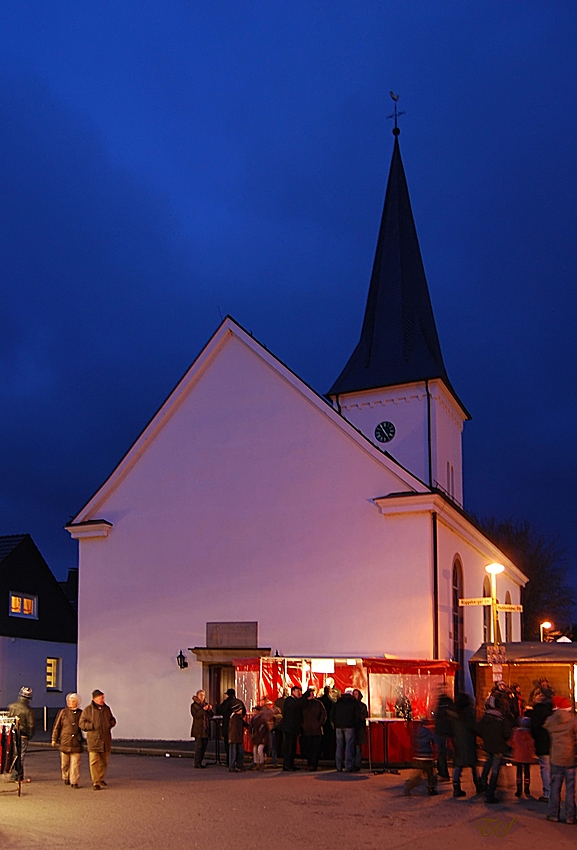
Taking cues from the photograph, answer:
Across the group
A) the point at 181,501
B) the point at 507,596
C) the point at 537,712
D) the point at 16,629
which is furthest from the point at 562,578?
the point at 537,712

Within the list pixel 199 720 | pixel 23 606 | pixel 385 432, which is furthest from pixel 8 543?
pixel 199 720

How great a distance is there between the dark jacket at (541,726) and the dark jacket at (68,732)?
6977 millimetres

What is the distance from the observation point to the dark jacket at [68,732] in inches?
579

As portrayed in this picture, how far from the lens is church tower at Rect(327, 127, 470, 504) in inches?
1257

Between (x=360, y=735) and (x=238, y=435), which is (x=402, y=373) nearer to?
(x=238, y=435)

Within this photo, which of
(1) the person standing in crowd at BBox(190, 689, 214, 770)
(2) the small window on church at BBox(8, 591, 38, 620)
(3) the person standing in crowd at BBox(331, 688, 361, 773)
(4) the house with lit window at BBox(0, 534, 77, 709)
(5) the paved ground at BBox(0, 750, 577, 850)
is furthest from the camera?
(2) the small window on church at BBox(8, 591, 38, 620)

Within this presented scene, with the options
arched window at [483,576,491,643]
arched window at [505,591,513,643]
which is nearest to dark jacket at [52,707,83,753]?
arched window at [483,576,491,643]

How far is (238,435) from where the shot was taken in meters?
23.9

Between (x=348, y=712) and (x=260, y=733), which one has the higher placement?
(x=348, y=712)

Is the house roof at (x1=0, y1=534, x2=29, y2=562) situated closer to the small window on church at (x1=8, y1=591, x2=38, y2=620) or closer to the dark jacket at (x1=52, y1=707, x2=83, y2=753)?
the small window on church at (x1=8, y1=591, x2=38, y2=620)

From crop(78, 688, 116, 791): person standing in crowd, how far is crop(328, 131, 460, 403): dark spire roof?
19.4 meters

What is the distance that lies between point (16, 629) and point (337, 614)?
19.6 meters

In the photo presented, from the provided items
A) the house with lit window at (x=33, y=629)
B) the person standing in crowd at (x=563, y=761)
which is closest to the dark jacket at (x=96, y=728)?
the person standing in crowd at (x=563, y=761)

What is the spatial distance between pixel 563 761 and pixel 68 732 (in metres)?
7.54
